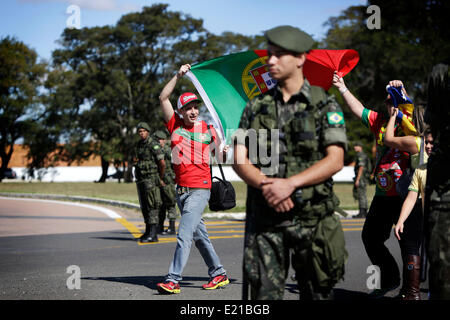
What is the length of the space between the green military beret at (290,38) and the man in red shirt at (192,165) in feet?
8.91

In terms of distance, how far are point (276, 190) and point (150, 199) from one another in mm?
7431

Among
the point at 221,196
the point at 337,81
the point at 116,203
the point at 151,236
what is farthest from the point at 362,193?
the point at 337,81

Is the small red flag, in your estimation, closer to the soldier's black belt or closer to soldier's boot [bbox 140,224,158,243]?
the soldier's black belt

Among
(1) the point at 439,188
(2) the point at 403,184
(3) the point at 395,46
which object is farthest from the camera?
(3) the point at 395,46

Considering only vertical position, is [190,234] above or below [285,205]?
below

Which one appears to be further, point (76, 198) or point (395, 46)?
point (395, 46)

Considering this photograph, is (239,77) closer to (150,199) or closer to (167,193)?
(150,199)

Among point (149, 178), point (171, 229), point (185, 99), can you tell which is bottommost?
point (171, 229)

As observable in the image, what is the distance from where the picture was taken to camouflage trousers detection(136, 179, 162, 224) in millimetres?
10602

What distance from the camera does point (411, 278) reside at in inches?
226

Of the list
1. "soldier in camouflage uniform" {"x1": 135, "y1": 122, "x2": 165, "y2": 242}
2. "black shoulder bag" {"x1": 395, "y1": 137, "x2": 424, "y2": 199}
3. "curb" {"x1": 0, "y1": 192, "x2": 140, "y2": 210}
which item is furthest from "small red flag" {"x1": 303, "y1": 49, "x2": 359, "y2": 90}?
"curb" {"x1": 0, "y1": 192, "x2": 140, "y2": 210}

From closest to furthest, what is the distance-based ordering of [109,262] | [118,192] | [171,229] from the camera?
[109,262]
[171,229]
[118,192]

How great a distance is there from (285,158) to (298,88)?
0.43 metres

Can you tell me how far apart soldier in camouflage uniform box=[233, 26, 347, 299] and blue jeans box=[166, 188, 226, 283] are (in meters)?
2.58
